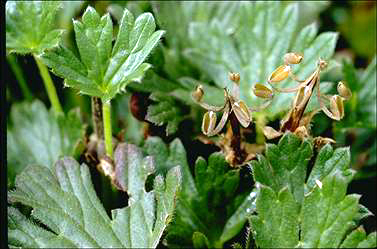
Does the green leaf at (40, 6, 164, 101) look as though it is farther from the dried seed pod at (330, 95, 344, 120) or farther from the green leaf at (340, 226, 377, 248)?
the green leaf at (340, 226, 377, 248)

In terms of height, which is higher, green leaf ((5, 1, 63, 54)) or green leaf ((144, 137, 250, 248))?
green leaf ((5, 1, 63, 54))

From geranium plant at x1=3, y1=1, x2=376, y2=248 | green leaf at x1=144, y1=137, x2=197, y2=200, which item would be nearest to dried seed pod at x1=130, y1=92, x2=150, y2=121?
geranium plant at x1=3, y1=1, x2=376, y2=248

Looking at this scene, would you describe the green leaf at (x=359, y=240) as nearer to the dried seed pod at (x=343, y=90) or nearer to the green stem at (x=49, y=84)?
the dried seed pod at (x=343, y=90)

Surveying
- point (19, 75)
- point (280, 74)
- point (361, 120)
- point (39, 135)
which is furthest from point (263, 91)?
point (19, 75)

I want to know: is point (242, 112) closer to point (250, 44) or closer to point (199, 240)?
point (199, 240)

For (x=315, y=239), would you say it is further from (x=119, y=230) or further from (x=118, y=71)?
(x=118, y=71)

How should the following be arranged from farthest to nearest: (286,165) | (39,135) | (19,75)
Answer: (19,75) < (39,135) < (286,165)
